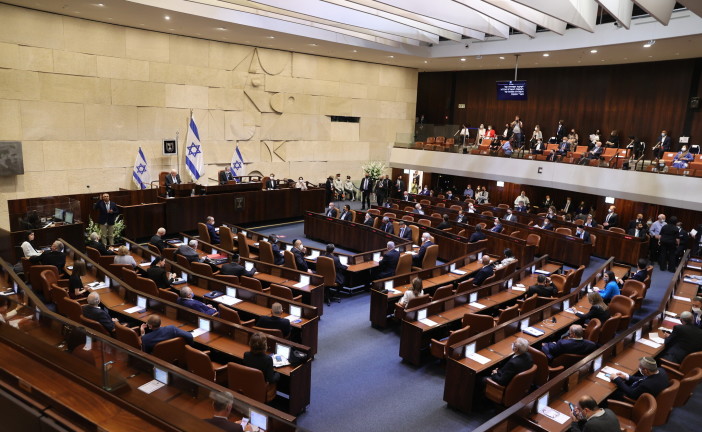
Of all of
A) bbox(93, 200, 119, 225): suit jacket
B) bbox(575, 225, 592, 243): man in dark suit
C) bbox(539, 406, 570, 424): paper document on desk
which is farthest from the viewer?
bbox(575, 225, 592, 243): man in dark suit

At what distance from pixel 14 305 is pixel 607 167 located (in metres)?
16.2

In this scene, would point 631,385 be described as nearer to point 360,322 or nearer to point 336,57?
point 360,322

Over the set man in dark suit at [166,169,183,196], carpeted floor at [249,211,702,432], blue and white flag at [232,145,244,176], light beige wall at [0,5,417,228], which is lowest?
carpeted floor at [249,211,702,432]

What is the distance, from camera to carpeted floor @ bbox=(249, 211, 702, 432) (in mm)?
5922

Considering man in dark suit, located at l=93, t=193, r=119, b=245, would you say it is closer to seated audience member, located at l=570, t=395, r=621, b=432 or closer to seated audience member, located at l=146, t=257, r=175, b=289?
seated audience member, located at l=146, t=257, r=175, b=289

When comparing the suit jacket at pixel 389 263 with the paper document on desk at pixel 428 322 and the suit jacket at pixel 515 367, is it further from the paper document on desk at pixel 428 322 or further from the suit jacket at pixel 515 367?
the suit jacket at pixel 515 367

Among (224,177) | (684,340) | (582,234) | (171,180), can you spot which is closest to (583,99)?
(582,234)

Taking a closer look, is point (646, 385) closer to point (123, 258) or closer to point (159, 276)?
point (159, 276)

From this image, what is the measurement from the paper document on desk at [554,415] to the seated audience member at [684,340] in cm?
257

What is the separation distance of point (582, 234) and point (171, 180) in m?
11.9

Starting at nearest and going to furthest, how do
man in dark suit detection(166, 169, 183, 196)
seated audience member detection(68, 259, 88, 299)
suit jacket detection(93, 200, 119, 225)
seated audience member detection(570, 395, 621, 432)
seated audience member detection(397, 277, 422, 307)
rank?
1. seated audience member detection(570, 395, 621, 432)
2. seated audience member detection(68, 259, 88, 299)
3. seated audience member detection(397, 277, 422, 307)
4. suit jacket detection(93, 200, 119, 225)
5. man in dark suit detection(166, 169, 183, 196)

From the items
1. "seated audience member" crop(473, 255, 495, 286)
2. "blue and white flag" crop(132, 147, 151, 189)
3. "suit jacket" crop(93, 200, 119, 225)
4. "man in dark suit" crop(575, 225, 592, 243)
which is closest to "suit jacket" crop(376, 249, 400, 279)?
"seated audience member" crop(473, 255, 495, 286)

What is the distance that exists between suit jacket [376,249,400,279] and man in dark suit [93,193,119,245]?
6.91 metres

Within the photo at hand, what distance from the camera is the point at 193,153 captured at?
16.2 m
